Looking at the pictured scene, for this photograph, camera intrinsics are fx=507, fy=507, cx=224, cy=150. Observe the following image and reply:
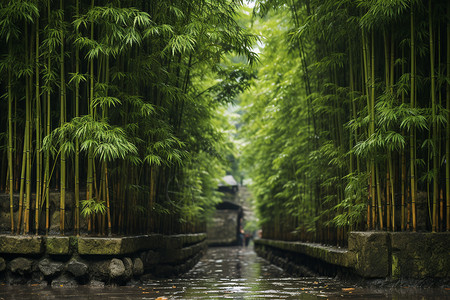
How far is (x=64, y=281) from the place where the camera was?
6.23 meters

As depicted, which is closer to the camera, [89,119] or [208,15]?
[89,119]

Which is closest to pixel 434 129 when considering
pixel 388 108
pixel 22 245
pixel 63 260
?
pixel 388 108

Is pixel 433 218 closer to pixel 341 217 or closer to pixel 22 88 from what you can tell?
pixel 341 217

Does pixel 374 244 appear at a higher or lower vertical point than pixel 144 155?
lower

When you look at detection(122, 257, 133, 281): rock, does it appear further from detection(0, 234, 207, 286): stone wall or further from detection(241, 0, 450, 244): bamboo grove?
detection(241, 0, 450, 244): bamboo grove

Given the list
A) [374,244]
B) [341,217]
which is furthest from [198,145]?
[374,244]

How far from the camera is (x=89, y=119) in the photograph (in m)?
6.23

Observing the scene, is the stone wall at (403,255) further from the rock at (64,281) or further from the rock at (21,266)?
the rock at (21,266)

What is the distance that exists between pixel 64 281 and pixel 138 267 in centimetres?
99

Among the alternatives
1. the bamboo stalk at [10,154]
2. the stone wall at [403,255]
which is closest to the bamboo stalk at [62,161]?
the bamboo stalk at [10,154]

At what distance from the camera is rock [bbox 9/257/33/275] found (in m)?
6.27

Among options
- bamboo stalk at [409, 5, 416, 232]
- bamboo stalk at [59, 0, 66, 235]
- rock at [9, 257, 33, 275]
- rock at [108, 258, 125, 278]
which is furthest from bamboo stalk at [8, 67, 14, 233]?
bamboo stalk at [409, 5, 416, 232]

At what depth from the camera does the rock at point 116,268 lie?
621 centimetres

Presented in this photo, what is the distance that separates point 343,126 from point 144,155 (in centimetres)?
293
